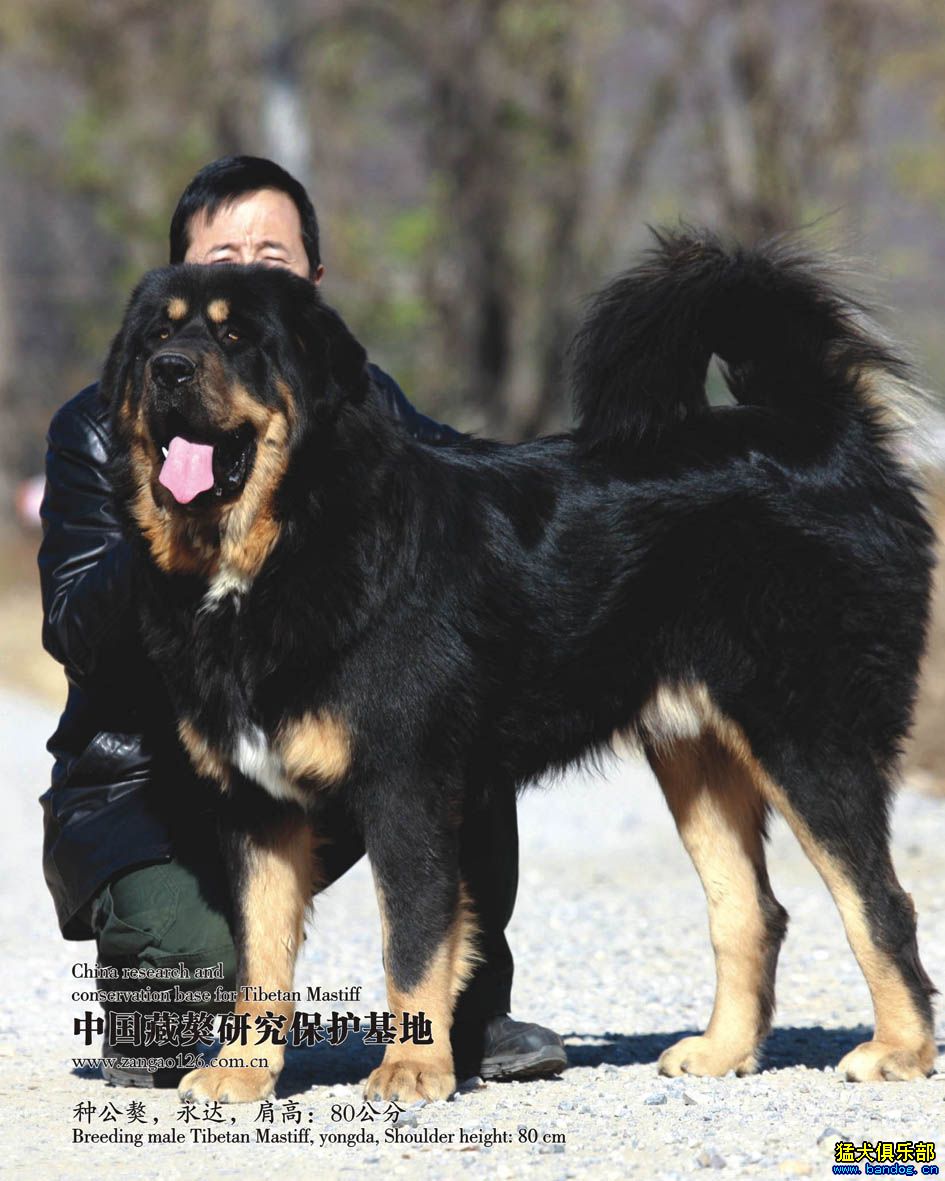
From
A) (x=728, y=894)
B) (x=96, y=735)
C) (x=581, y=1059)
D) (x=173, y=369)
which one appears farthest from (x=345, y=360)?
(x=581, y=1059)

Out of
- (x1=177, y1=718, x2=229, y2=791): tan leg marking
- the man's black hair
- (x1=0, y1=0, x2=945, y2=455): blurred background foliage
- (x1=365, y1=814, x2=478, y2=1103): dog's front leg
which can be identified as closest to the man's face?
the man's black hair

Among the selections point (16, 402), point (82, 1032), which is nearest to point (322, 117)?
point (16, 402)

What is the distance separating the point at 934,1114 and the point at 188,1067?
6.22 feet

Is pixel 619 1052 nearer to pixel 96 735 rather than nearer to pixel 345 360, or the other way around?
pixel 96 735

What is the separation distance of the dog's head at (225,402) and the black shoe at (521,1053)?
1464 millimetres

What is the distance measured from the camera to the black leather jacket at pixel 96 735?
439 cm

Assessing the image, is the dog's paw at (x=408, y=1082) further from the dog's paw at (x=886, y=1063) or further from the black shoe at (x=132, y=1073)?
the dog's paw at (x=886, y=1063)

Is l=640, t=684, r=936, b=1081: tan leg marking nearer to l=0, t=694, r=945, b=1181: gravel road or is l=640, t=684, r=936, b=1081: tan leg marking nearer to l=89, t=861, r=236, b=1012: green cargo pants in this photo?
l=0, t=694, r=945, b=1181: gravel road

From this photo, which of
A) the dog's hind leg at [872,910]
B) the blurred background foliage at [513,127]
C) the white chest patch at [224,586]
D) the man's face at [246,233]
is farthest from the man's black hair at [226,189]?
the blurred background foliage at [513,127]

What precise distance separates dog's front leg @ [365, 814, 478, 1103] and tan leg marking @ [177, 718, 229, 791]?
41 centimetres

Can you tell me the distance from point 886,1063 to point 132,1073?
6.23 ft

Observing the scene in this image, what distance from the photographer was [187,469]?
380 cm

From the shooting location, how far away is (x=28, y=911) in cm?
760

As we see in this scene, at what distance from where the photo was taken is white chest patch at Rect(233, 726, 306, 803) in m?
3.85
